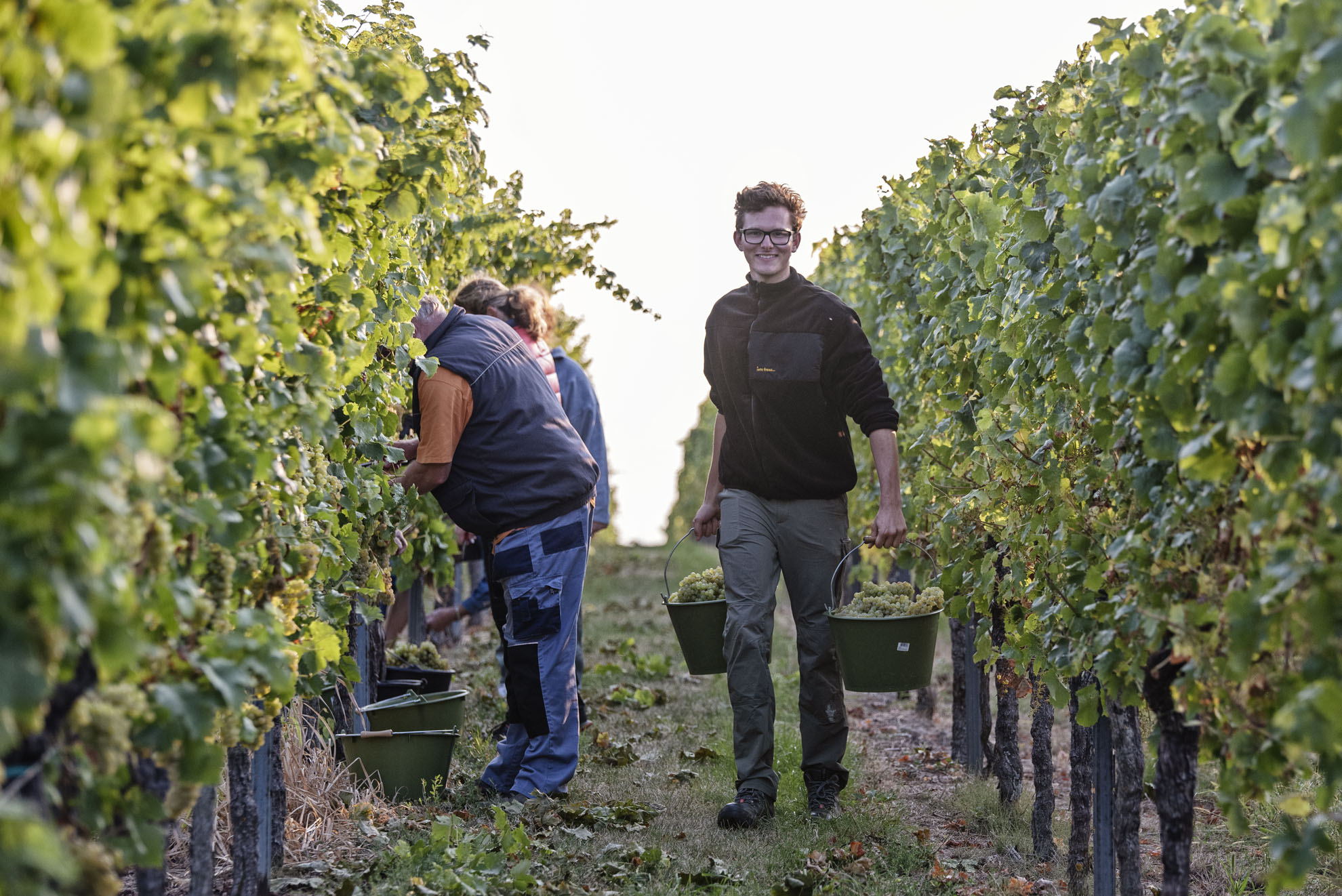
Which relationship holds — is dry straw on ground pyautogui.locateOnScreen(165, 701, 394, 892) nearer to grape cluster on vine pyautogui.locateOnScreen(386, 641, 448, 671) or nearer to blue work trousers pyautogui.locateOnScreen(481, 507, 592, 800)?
blue work trousers pyautogui.locateOnScreen(481, 507, 592, 800)

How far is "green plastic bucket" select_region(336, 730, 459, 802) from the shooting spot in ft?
13.6

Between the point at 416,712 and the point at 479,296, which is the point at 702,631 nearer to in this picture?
the point at 416,712

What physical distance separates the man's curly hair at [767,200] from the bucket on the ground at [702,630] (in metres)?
1.34

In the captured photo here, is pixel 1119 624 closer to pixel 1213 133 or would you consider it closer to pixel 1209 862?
pixel 1213 133

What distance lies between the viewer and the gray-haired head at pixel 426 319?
4516 millimetres

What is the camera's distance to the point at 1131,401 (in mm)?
2623

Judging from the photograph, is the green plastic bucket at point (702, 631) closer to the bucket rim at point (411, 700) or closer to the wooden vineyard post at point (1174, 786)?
the bucket rim at point (411, 700)

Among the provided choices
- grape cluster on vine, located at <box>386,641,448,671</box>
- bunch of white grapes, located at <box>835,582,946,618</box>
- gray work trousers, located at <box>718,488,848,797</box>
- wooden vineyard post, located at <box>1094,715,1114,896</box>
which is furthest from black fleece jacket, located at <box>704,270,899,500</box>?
grape cluster on vine, located at <box>386,641,448,671</box>

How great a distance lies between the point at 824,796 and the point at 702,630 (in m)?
0.83

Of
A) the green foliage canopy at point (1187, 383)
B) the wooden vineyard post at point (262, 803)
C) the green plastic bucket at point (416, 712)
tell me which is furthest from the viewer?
the green plastic bucket at point (416, 712)

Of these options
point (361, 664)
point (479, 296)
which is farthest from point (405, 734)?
point (479, 296)

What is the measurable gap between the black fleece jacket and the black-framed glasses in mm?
180

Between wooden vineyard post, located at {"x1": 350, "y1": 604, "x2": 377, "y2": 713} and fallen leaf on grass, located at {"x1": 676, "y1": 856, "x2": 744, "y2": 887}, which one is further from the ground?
wooden vineyard post, located at {"x1": 350, "y1": 604, "x2": 377, "y2": 713}

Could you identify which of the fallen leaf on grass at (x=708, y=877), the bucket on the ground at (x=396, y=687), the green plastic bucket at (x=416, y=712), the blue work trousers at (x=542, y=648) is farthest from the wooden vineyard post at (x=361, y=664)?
the fallen leaf on grass at (x=708, y=877)
